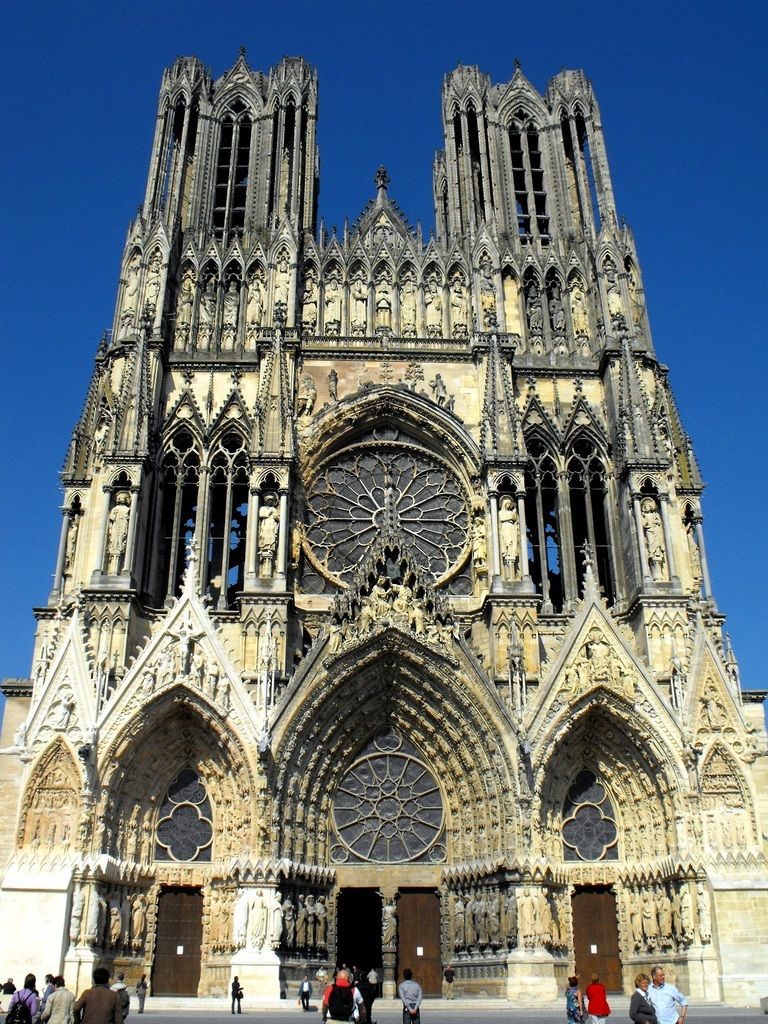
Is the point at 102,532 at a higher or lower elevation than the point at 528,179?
lower

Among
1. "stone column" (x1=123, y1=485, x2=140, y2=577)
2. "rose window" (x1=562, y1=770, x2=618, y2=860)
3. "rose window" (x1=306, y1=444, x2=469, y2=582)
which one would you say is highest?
"rose window" (x1=306, y1=444, x2=469, y2=582)

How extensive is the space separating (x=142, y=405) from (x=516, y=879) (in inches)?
506

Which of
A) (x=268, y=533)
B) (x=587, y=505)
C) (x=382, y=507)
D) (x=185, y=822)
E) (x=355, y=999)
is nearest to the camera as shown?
(x=355, y=999)

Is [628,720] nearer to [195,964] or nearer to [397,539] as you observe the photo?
[397,539]

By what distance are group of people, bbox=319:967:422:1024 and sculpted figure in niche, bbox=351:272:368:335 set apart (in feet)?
53.5

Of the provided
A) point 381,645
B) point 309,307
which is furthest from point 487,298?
point 381,645

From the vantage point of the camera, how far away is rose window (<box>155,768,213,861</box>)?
64.8 feet

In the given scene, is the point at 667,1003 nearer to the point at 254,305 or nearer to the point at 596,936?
the point at 596,936

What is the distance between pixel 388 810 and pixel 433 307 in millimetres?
12657

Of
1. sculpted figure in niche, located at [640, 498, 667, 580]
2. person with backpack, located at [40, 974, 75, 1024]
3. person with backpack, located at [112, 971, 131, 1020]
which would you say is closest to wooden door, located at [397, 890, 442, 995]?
person with backpack, located at [112, 971, 131, 1020]

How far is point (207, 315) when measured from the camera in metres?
25.8

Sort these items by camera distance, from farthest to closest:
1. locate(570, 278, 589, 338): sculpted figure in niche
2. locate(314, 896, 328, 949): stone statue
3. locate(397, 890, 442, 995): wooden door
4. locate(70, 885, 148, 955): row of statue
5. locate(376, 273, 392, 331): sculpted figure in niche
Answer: locate(570, 278, 589, 338): sculpted figure in niche → locate(376, 273, 392, 331): sculpted figure in niche → locate(397, 890, 442, 995): wooden door → locate(314, 896, 328, 949): stone statue → locate(70, 885, 148, 955): row of statue

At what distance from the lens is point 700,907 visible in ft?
61.3

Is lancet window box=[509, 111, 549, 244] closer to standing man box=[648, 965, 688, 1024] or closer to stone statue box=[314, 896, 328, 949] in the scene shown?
stone statue box=[314, 896, 328, 949]
